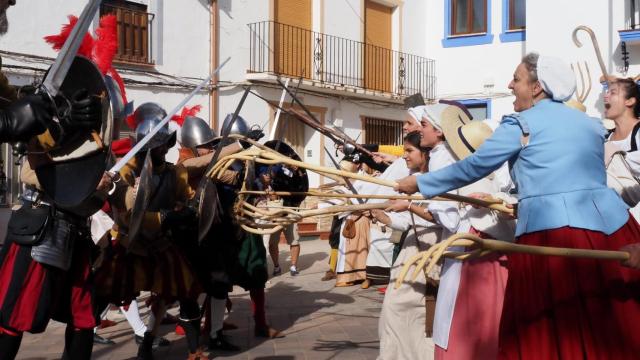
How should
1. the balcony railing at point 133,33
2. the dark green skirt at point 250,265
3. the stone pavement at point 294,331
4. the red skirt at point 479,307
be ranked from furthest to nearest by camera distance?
1. the balcony railing at point 133,33
2. the dark green skirt at point 250,265
3. the stone pavement at point 294,331
4. the red skirt at point 479,307

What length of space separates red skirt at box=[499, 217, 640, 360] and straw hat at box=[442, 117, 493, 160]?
1.15 metres

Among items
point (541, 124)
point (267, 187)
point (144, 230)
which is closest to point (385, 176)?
point (267, 187)

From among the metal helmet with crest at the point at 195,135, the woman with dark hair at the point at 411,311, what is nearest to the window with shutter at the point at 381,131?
the metal helmet with crest at the point at 195,135

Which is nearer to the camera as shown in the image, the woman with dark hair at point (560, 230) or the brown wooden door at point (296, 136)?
the woman with dark hair at point (560, 230)

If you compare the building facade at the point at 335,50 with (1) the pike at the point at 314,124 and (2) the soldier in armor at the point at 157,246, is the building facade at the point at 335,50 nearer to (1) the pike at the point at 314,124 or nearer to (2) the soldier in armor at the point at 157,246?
(1) the pike at the point at 314,124

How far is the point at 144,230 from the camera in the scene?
508 centimetres

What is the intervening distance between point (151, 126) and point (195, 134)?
130 cm

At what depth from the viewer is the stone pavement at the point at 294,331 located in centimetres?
618

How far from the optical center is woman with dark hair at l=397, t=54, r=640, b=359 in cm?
333

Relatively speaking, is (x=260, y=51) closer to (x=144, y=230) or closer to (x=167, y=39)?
(x=167, y=39)

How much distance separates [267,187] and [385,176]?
1078 millimetres

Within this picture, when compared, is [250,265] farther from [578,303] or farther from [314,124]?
[578,303]

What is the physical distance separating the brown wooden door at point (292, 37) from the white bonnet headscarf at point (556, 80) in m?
12.5

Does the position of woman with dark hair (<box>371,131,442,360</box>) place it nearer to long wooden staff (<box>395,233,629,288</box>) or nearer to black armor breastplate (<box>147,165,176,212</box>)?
black armor breastplate (<box>147,165,176,212</box>)
